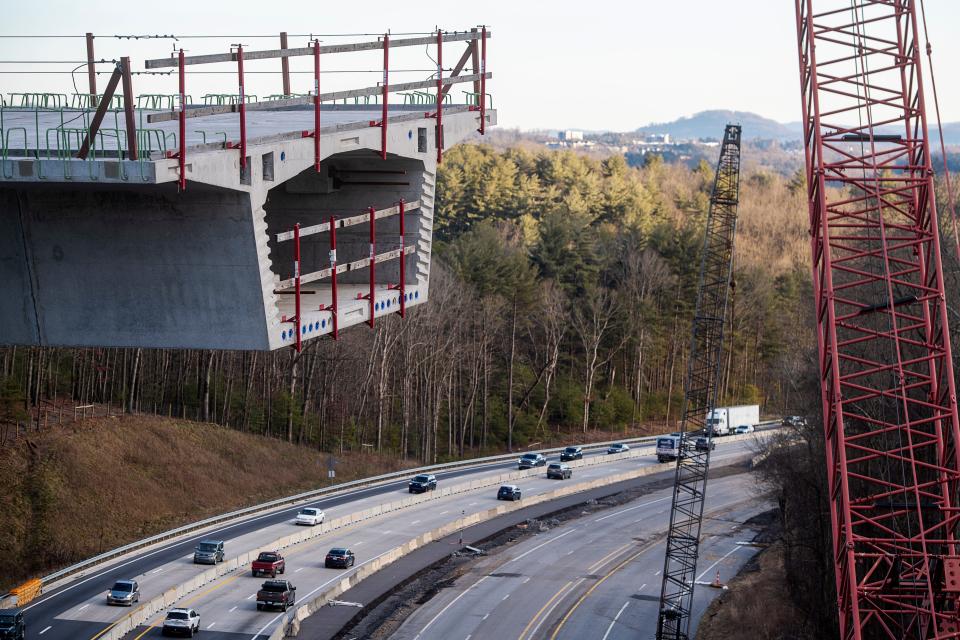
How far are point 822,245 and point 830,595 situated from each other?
17121mm

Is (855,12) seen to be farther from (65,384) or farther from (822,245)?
(65,384)

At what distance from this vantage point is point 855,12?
36156 mm

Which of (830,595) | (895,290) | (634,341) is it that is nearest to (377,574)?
(830,595)

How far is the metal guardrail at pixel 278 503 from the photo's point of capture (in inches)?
1826

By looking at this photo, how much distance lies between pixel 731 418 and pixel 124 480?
4705cm

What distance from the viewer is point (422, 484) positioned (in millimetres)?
63906

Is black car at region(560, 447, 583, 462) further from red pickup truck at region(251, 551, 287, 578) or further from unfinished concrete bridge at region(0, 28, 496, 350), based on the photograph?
unfinished concrete bridge at region(0, 28, 496, 350)

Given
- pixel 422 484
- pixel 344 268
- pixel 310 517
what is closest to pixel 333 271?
pixel 344 268

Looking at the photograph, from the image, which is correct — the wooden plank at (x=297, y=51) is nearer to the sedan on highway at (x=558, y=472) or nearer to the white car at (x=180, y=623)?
the white car at (x=180, y=623)

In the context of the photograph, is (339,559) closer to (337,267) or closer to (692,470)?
(692,470)

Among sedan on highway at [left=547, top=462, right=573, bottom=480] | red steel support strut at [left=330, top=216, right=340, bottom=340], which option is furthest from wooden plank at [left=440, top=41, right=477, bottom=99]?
sedan on highway at [left=547, top=462, right=573, bottom=480]

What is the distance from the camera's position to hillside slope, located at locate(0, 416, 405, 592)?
51.5 meters

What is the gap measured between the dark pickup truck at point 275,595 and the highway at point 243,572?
36 centimetres

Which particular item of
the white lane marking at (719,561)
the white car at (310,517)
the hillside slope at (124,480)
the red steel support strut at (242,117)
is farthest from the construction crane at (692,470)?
Answer: the red steel support strut at (242,117)
